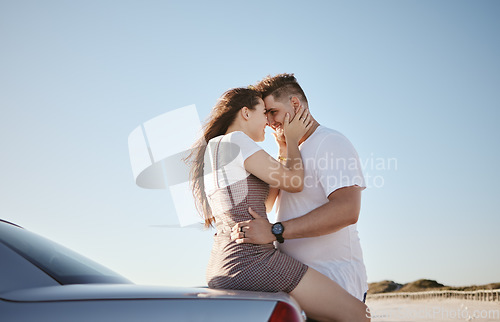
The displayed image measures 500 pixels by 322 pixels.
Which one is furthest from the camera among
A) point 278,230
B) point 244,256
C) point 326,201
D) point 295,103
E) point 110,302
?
point 295,103

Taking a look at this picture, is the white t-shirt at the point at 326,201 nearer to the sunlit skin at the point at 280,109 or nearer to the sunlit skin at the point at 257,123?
the sunlit skin at the point at 257,123

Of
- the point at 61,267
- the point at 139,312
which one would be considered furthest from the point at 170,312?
the point at 61,267

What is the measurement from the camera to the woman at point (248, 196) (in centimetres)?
217

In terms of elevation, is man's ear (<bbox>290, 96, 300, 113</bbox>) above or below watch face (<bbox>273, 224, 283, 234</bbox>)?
above

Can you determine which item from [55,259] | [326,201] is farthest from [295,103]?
[55,259]

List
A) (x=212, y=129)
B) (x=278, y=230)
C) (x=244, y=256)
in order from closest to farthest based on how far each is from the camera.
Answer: (x=244, y=256) → (x=278, y=230) → (x=212, y=129)

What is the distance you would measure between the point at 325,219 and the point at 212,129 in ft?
3.31

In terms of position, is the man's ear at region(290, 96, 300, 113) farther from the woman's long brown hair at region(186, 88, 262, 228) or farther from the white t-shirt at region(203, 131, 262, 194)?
the white t-shirt at region(203, 131, 262, 194)

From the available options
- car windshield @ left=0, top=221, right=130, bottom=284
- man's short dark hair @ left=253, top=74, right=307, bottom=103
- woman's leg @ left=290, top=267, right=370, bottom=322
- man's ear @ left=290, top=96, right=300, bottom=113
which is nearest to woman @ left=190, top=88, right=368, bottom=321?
woman's leg @ left=290, top=267, right=370, bottom=322

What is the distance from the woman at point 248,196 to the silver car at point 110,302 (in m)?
0.51

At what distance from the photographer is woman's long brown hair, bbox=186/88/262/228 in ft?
9.48

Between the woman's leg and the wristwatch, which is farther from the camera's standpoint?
the wristwatch

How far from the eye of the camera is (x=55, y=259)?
208 cm

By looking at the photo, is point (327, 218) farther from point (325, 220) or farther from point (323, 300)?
point (323, 300)
